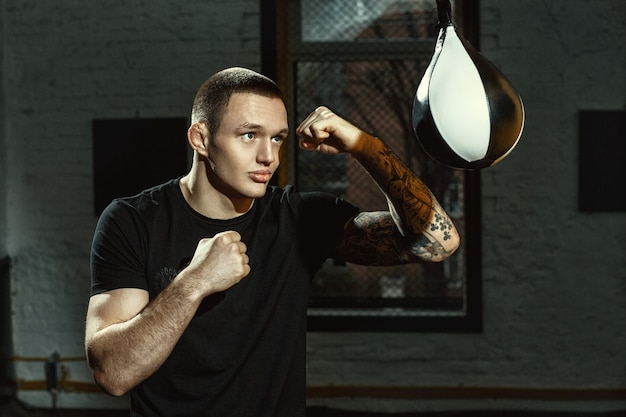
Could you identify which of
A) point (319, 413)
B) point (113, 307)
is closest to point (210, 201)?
point (113, 307)

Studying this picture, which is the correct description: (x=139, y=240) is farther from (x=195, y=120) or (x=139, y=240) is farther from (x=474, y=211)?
(x=474, y=211)

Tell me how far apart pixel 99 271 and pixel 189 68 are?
2.56m

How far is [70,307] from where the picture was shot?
4.20 m

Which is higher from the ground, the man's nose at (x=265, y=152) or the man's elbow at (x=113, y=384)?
the man's nose at (x=265, y=152)

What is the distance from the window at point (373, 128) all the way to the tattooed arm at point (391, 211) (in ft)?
6.90

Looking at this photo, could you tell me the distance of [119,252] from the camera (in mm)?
1708

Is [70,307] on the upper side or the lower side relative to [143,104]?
lower

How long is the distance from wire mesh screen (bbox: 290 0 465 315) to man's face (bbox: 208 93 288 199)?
2.19 metres

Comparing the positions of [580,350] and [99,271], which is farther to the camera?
[580,350]

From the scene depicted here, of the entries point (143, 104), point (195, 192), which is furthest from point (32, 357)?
point (195, 192)

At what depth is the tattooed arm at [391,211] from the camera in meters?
1.77

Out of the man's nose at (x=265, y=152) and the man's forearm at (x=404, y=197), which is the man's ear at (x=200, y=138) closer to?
the man's nose at (x=265, y=152)

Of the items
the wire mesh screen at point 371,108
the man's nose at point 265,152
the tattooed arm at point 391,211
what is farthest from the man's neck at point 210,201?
the wire mesh screen at point 371,108

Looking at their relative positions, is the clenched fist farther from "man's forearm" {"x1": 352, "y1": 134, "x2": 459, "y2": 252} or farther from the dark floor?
the dark floor
